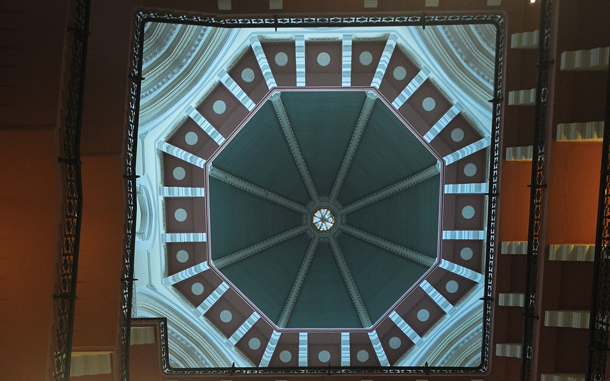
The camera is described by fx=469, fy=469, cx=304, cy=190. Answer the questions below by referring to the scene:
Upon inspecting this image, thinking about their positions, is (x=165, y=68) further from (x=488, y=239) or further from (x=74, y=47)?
(x=488, y=239)

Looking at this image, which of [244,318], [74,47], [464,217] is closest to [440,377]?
[464,217]

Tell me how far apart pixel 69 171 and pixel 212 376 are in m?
5.54

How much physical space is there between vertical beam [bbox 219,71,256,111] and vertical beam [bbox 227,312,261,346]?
21.5ft

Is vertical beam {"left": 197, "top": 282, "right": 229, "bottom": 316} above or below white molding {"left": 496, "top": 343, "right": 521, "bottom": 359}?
above

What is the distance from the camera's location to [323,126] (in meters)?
16.5

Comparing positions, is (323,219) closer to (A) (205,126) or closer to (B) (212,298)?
(B) (212,298)

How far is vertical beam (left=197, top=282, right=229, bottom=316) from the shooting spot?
1426cm

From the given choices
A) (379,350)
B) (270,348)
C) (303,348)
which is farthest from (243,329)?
(379,350)

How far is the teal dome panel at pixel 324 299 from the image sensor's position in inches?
654

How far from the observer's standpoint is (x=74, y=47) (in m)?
7.32

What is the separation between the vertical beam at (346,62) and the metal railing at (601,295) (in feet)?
22.8

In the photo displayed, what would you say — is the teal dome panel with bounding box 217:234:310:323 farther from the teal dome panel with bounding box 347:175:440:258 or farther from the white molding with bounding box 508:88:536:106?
the white molding with bounding box 508:88:536:106

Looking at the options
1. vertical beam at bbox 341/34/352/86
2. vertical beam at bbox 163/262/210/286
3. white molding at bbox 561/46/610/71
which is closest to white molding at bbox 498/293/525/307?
white molding at bbox 561/46/610/71

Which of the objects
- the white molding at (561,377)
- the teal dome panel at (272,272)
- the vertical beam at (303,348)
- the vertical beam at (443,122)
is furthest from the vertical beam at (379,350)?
the vertical beam at (443,122)
